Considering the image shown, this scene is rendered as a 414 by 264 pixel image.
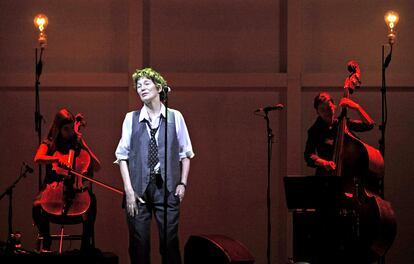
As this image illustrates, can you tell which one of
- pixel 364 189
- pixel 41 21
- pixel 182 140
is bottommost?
pixel 364 189

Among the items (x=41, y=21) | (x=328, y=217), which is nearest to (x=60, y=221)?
(x=41, y=21)

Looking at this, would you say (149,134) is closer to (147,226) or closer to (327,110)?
(147,226)

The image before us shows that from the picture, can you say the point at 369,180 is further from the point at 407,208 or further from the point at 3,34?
the point at 3,34

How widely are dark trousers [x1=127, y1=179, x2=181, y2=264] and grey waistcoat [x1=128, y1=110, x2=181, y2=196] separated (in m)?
0.08

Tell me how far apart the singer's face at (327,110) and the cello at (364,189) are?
39 cm

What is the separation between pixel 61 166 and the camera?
7059mm

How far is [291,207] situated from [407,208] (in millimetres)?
2926

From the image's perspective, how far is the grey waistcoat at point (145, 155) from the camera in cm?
585

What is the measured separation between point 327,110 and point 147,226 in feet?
7.37

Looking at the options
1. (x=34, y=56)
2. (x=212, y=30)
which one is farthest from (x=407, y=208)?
(x=34, y=56)

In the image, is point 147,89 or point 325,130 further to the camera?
point 325,130

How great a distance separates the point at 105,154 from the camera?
28.9ft

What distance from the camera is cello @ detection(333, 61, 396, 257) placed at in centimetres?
638

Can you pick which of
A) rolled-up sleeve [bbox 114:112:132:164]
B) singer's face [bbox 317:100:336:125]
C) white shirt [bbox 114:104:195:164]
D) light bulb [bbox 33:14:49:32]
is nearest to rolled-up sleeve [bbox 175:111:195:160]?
white shirt [bbox 114:104:195:164]
